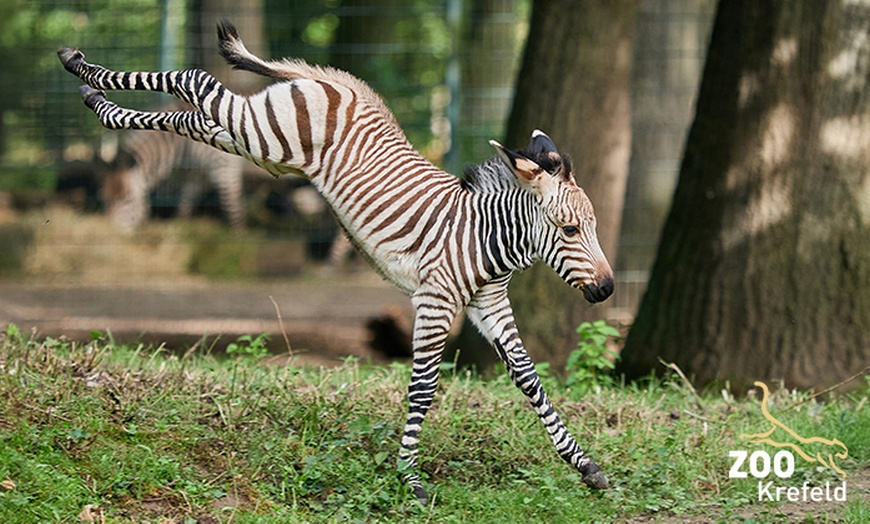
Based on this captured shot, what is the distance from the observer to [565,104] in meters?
9.41

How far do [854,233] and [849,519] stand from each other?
3.02 meters

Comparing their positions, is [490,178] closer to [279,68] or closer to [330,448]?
[279,68]

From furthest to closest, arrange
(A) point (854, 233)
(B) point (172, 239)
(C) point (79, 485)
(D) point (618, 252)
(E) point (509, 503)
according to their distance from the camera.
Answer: (B) point (172, 239) < (D) point (618, 252) < (A) point (854, 233) < (E) point (509, 503) < (C) point (79, 485)

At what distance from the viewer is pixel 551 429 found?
568 cm

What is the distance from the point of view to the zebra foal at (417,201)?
546cm

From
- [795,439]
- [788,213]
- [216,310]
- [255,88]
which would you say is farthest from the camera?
[255,88]

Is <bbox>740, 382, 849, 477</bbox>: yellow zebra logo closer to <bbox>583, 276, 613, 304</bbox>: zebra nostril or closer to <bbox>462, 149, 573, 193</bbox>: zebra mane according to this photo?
<bbox>583, 276, 613, 304</bbox>: zebra nostril

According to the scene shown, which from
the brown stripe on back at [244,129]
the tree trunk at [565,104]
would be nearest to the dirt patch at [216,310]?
the tree trunk at [565,104]

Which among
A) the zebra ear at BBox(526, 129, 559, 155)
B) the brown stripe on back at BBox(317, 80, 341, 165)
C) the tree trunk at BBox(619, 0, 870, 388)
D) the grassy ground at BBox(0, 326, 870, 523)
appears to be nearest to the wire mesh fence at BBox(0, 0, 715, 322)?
the tree trunk at BBox(619, 0, 870, 388)

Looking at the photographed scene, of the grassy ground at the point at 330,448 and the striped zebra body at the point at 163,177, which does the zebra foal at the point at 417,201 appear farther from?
the striped zebra body at the point at 163,177

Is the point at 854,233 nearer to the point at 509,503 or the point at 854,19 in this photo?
the point at 854,19

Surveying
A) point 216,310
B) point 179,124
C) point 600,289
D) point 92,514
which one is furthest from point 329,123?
point 216,310

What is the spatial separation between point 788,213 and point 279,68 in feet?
12.2

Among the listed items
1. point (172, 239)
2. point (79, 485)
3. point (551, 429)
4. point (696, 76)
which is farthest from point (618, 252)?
point (79, 485)
